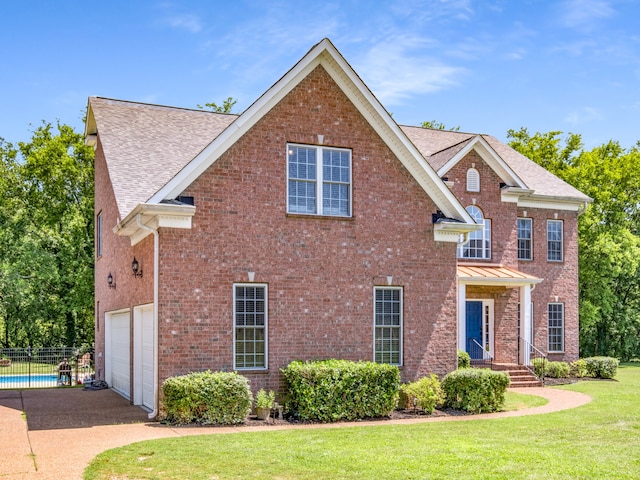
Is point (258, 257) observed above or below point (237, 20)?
below

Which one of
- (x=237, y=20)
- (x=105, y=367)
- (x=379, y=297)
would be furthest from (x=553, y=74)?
(x=105, y=367)

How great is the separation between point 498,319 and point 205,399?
14.5 m

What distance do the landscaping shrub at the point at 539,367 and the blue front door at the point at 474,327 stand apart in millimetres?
1909

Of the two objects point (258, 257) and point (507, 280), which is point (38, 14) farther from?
point (507, 280)

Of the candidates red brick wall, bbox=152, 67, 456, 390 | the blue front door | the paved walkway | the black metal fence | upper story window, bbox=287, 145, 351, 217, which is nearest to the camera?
the paved walkway

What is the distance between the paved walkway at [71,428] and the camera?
1021cm

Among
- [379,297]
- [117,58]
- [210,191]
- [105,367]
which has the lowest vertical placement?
[105,367]

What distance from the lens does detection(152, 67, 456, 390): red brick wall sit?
14961 millimetres

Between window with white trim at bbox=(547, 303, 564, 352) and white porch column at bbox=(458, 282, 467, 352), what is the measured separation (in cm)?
519

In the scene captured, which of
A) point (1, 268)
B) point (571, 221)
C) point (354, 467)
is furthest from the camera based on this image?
point (1, 268)

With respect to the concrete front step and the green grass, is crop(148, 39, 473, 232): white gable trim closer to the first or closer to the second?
the green grass

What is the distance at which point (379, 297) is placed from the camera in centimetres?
1703

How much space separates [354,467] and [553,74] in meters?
12.0

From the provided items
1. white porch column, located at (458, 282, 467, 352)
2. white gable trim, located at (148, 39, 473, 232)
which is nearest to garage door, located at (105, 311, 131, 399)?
white gable trim, located at (148, 39, 473, 232)
